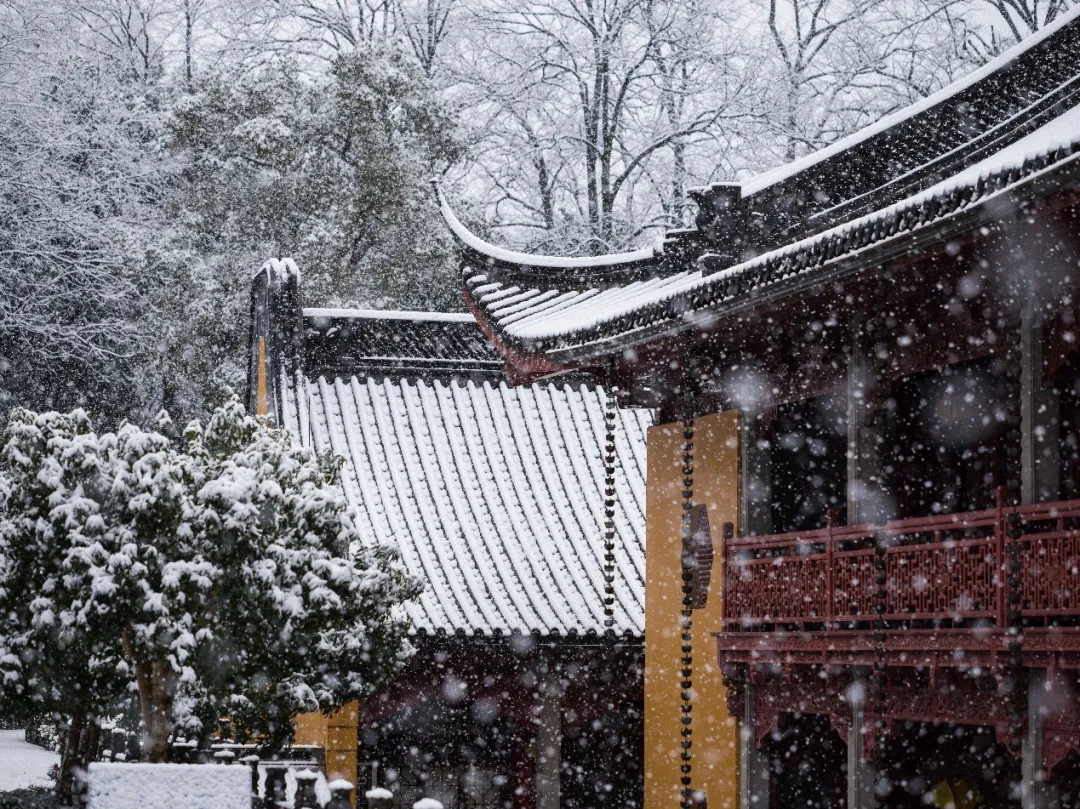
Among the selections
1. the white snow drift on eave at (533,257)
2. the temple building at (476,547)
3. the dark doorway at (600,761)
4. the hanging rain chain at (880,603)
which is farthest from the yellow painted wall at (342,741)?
the hanging rain chain at (880,603)

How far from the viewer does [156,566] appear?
31.7ft

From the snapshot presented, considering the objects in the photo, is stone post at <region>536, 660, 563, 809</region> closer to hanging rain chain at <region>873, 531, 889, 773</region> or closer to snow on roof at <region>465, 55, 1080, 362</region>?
snow on roof at <region>465, 55, 1080, 362</region>

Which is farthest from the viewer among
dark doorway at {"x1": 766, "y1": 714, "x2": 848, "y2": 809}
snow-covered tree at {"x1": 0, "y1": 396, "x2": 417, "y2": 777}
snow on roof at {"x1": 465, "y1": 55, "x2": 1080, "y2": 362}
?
dark doorway at {"x1": 766, "y1": 714, "x2": 848, "y2": 809}

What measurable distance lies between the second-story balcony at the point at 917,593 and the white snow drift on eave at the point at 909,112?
7.68ft

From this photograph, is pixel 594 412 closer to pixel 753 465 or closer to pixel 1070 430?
pixel 753 465

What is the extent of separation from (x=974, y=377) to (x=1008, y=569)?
9.27ft

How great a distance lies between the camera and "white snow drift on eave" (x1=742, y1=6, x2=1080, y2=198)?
9703 millimetres

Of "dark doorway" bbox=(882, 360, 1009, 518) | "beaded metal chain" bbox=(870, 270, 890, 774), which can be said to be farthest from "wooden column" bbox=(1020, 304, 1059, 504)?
"dark doorway" bbox=(882, 360, 1009, 518)

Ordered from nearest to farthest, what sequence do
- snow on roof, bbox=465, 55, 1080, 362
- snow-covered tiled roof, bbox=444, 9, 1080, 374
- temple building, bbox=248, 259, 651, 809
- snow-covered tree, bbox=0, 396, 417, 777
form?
snow on roof, bbox=465, 55, 1080, 362 → snow-covered tiled roof, bbox=444, 9, 1080, 374 → snow-covered tree, bbox=0, 396, 417, 777 → temple building, bbox=248, 259, 651, 809

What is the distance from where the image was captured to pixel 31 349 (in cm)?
2319

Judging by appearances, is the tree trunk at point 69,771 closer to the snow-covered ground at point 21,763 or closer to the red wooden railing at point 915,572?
the snow-covered ground at point 21,763

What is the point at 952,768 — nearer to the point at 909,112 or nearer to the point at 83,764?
the point at 909,112

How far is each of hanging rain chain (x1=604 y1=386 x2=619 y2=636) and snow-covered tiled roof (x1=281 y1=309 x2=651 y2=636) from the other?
0.59 feet

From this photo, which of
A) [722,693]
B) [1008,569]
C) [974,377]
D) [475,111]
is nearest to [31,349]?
[475,111]
